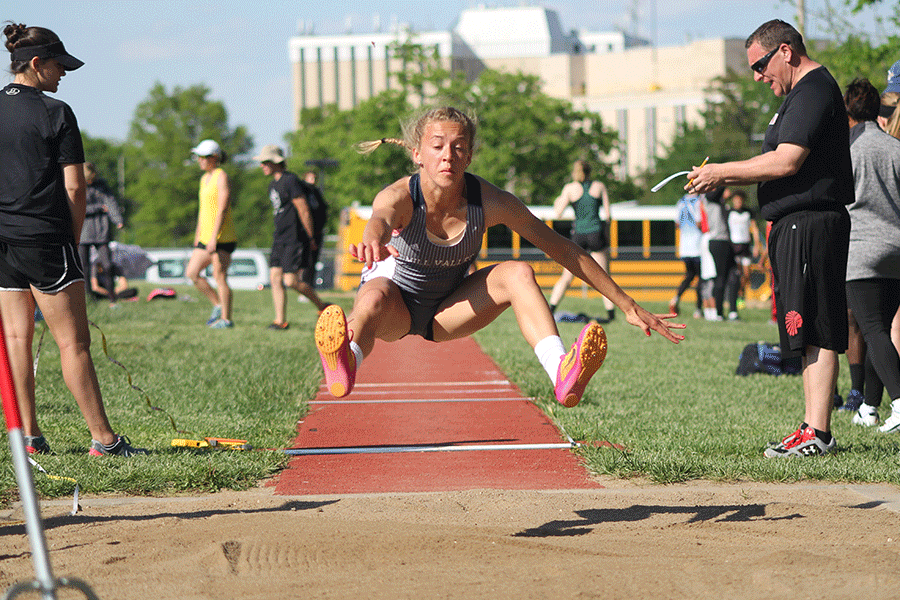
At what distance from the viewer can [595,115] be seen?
53281 millimetres

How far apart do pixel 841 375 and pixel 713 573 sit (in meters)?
6.39

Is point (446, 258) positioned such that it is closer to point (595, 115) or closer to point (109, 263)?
point (109, 263)

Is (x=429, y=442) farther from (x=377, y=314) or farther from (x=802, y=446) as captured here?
(x=802, y=446)

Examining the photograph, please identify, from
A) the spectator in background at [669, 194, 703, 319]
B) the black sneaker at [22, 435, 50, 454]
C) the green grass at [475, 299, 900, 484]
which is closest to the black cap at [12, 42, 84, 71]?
the black sneaker at [22, 435, 50, 454]

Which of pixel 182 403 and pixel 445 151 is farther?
pixel 182 403

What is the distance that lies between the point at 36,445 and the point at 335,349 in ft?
7.84

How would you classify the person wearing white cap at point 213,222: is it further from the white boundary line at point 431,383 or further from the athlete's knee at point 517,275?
the athlete's knee at point 517,275

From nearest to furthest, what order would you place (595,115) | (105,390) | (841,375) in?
(105,390)
(841,375)
(595,115)

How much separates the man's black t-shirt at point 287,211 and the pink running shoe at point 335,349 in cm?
933

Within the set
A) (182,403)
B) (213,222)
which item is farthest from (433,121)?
(213,222)

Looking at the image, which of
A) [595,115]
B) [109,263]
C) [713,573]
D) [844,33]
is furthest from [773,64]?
[595,115]

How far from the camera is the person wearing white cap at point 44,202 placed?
5.29m

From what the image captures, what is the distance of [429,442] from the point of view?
6.13 meters

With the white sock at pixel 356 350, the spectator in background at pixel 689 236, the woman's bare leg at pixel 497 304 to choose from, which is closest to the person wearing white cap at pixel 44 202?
the white sock at pixel 356 350
